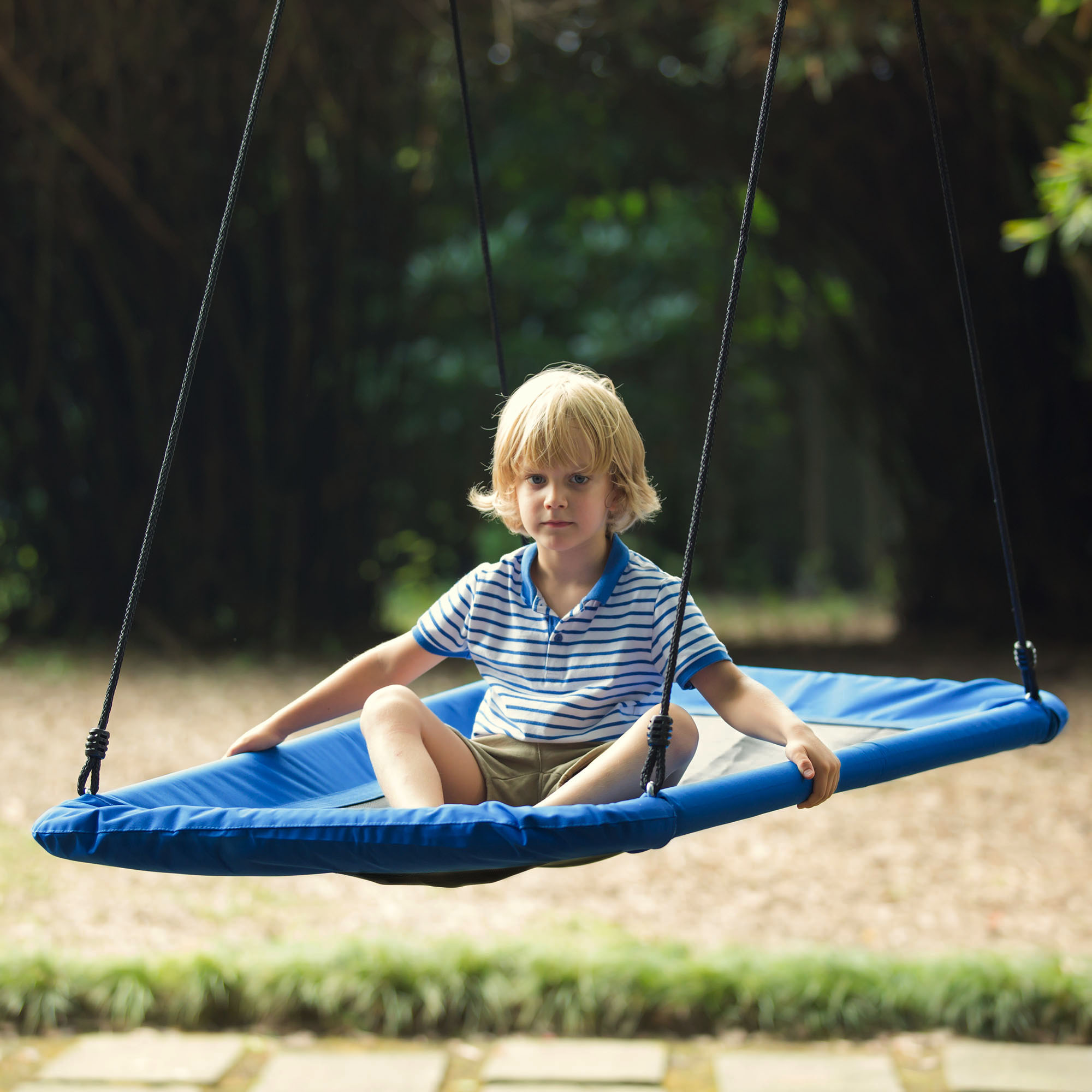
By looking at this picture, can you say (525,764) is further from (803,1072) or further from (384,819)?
(803,1072)

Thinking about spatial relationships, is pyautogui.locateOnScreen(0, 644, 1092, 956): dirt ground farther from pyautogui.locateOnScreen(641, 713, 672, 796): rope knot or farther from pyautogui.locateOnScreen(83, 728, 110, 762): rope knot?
pyautogui.locateOnScreen(641, 713, 672, 796): rope knot

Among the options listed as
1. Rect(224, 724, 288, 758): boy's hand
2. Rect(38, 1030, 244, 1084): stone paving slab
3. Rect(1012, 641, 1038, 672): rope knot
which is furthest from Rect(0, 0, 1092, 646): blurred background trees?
Rect(224, 724, 288, 758): boy's hand

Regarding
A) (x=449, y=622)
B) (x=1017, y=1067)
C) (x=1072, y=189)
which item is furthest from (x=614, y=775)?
(x=1072, y=189)

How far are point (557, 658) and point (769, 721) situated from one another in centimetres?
24

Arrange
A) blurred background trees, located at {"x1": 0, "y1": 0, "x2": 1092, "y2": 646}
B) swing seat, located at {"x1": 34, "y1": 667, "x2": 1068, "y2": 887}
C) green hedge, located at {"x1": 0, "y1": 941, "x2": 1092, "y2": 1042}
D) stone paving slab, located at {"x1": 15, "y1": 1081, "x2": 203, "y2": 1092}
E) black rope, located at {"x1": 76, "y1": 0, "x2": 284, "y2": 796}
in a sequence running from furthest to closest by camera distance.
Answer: blurred background trees, located at {"x1": 0, "y1": 0, "x2": 1092, "y2": 646} → green hedge, located at {"x1": 0, "y1": 941, "x2": 1092, "y2": 1042} → stone paving slab, located at {"x1": 15, "y1": 1081, "x2": 203, "y2": 1092} → black rope, located at {"x1": 76, "y1": 0, "x2": 284, "y2": 796} → swing seat, located at {"x1": 34, "y1": 667, "x2": 1068, "y2": 887}

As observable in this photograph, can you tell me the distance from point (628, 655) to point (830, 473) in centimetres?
656

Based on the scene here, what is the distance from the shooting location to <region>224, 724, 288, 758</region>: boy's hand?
1438 millimetres

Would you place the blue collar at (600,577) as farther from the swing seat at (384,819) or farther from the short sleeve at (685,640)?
the swing seat at (384,819)

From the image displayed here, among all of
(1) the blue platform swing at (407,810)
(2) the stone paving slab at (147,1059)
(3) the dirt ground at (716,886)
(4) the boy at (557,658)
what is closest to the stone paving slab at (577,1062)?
(3) the dirt ground at (716,886)

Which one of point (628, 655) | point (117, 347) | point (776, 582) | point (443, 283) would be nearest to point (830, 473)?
point (776, 582)

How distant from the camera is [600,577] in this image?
141cm

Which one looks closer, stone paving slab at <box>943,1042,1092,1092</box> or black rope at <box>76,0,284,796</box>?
black rope at <box>76,0,284,796</box>

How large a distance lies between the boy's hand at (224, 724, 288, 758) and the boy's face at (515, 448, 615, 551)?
364 millimetres

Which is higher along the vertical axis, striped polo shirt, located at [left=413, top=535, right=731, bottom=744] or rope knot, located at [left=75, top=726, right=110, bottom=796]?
striped polo shirt, located at [left=413, top=535, right=731, bottom=744]
